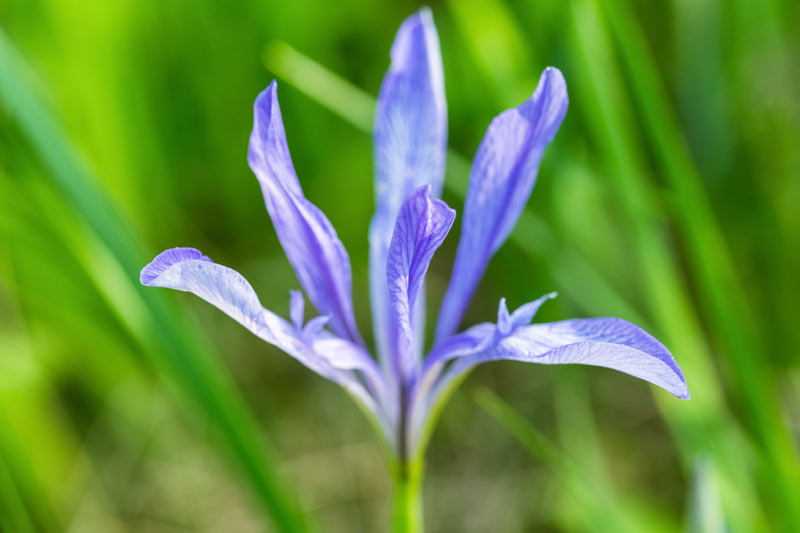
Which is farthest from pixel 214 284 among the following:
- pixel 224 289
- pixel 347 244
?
pixel 347 244

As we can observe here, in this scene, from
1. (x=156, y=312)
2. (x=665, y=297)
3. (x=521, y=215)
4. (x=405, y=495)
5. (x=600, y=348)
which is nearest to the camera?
(x=600, y=348)

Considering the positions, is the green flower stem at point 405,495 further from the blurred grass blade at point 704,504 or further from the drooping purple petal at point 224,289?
the blurred grass blade at point 704,504

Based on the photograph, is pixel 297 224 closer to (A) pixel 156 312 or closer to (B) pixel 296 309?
(B) pixel 296 309

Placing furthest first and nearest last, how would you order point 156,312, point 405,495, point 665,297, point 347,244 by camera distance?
1. point 347,244
2. point 665,297
3. point 156,312
4. point 405,495

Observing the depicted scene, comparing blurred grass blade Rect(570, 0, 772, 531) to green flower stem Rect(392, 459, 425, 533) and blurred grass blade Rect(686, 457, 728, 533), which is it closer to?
blurred grass blade Rect(686, 457, 728, 533)

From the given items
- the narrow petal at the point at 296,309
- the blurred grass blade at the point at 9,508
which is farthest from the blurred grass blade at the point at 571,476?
the blurred grass blade at the point at 9,508

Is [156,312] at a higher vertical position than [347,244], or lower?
lower

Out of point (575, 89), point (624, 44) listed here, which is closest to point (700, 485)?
point (624, 44)
